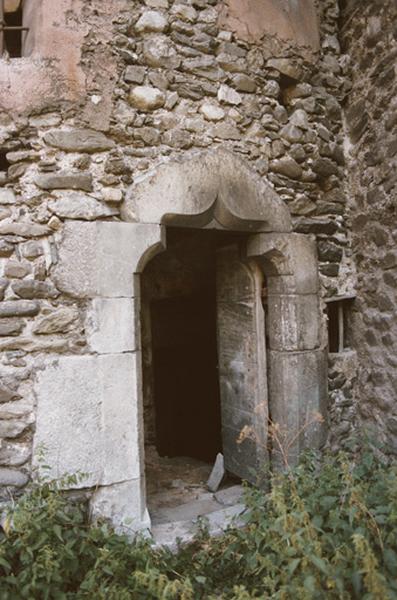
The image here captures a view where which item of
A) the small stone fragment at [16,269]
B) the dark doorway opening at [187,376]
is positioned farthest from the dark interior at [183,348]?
the small stone fragment at [16,269]

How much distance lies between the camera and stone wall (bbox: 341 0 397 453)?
3148 mm

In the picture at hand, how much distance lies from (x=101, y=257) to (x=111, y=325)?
14.8 inches

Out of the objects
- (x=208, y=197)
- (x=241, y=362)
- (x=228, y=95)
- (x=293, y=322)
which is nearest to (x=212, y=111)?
(x=228, y=95)

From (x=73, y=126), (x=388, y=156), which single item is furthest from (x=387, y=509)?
(x=73, y=126)

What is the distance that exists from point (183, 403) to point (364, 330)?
8.22 ft

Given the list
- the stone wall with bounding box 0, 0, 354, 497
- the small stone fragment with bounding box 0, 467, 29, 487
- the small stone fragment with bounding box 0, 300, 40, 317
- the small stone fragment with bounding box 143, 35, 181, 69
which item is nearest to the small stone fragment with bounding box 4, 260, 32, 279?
the stone wall with bounding box 0, 0, 354, 497

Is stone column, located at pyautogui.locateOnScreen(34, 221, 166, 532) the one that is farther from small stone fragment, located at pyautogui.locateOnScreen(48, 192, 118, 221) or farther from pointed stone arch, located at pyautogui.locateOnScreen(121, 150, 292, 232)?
pointed stone arch, located at pyautogui.locateOnScreen(121, 150, 292, 232)

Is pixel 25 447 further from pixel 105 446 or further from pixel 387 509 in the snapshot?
pixel 387 509

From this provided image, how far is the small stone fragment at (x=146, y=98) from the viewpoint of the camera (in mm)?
2652

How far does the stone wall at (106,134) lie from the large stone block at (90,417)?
0.23ft

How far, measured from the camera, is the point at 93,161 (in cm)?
254

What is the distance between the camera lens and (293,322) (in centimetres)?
312

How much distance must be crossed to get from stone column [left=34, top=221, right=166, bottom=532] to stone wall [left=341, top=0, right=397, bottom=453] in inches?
67.3

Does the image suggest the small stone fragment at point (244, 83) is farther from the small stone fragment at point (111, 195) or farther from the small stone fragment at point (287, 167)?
the small stone fragment at point (111, 195)
